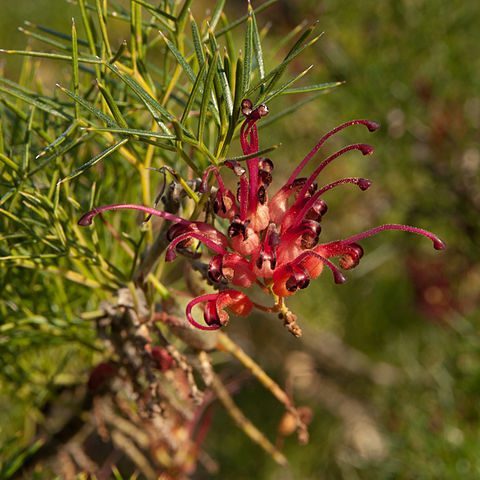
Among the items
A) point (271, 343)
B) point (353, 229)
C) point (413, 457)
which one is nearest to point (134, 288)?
→ point (413, 457)

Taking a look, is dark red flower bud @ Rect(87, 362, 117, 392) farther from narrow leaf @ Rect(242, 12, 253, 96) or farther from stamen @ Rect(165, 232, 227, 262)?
narrow leaf @ Rect(242, 12, 253, 96)

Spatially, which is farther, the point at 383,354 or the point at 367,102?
the point at 383,354

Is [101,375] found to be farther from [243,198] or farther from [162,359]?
[243,198]

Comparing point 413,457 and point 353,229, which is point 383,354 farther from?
point 413,457

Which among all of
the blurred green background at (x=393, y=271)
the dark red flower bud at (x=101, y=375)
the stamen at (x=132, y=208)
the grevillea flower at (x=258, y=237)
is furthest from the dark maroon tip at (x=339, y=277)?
the blurred green background at (x=393, y=271)

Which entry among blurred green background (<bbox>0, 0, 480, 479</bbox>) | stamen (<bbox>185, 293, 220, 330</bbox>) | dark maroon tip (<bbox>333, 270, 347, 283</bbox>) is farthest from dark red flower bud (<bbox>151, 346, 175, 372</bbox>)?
blurred green background (<bbox>0, 0, 480, 479</bbox>)

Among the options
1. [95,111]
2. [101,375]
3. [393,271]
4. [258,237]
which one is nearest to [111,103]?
[95,111]
